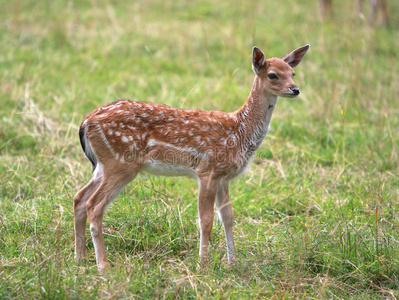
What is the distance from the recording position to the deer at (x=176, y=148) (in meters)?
4.55

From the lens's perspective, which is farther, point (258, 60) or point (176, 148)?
point (258, 60)

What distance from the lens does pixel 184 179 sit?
21.0 ft

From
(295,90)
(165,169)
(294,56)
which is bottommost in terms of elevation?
(165,169)

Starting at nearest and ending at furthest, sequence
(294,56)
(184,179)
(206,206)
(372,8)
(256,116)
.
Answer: (206,206) < (256,116) < (294,56) < (184,179) < (372,8)

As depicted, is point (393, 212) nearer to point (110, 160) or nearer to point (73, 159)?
point (110, 160)

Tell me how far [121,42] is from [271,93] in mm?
6111

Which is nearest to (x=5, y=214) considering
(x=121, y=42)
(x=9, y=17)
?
(x=121, y=42)

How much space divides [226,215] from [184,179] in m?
1.57

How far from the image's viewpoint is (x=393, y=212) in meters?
5.39

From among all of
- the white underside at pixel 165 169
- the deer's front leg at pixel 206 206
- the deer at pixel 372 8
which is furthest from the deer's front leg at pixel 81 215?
the deer at pixel 372 8

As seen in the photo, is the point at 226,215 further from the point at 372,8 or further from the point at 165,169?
the point at 372,8

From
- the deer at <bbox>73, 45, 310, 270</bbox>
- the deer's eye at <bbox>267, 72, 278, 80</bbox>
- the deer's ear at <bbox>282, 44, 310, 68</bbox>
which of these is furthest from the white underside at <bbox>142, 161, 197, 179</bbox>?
the deer's ear at <bbox>282, 44, 310, 68</bbox>

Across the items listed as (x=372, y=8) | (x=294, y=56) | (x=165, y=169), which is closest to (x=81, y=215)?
(x=165, y=169)

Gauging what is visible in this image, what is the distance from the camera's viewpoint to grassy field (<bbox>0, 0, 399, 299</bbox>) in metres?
4.23
